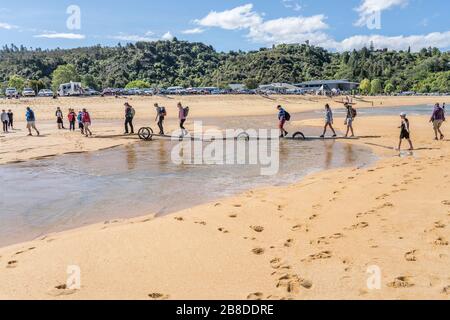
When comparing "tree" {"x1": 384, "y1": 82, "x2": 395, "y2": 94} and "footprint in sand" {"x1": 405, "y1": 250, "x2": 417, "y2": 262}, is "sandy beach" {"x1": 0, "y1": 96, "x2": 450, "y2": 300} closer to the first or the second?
"footprint in sand" {"x1": 405, "y1": 250, "x2": 417, "y2": 262}

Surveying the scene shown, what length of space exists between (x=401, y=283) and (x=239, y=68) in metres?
163

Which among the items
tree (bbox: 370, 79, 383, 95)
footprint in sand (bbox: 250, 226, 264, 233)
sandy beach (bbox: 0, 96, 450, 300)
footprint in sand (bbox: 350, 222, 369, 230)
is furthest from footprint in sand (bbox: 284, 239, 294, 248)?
tree (bbox: 370, 79, 383, 95)

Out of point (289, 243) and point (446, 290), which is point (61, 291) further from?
point (446, 290)

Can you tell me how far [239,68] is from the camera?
163250mm

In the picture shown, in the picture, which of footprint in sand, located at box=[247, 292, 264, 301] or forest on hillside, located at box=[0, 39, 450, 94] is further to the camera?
forest on hillside, located at box=[0, 39, 450, 94]

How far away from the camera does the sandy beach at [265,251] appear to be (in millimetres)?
4957

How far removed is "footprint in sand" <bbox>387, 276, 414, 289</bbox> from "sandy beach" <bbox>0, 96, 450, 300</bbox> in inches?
0.4

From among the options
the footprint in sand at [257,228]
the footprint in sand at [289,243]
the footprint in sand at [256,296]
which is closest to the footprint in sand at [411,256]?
the footprint in sand at [289,243]

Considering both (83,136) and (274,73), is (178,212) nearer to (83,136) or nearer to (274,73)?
(83,136)

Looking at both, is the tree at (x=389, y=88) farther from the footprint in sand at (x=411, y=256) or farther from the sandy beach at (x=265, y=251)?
the footprint in sand at (x=411, y=256)

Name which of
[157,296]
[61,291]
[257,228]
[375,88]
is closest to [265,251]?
[257,228]

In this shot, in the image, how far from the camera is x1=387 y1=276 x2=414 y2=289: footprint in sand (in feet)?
15.7
